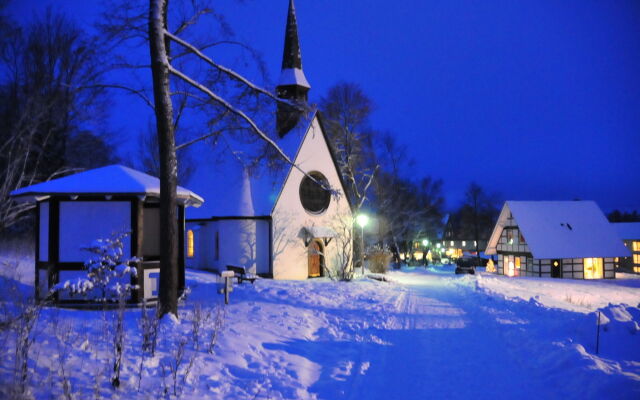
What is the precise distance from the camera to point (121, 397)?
15.9 ft

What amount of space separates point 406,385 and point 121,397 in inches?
153

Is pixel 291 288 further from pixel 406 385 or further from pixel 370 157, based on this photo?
pixel 370 157

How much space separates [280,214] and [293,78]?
26.6ft

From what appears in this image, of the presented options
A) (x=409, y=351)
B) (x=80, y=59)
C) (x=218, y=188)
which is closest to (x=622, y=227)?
(x=218, y=188)

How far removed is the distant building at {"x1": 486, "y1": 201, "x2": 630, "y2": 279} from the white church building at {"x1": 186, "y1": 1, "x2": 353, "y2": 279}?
19.6m

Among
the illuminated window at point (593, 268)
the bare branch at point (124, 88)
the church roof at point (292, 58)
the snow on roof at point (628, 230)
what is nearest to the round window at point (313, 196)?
the church roof at point (292, 58)

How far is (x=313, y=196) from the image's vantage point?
22078 mm

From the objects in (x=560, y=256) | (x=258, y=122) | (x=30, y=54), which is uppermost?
(x=30, y=54)

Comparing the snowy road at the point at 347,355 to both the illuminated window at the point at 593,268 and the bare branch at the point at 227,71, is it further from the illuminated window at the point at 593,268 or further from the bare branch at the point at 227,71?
the illuminated window at the point at 593,268

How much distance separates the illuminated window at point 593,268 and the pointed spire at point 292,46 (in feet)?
95.9

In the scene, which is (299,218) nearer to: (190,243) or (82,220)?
(190,243)

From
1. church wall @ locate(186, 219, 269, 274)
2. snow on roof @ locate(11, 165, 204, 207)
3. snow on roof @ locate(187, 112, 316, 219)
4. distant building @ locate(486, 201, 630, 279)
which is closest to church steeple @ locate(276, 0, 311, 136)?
snow on roof @ locate(187, 112, 316, 219)

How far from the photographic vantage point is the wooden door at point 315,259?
71.0 ft

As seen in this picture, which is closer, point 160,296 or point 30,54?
point 160,296
